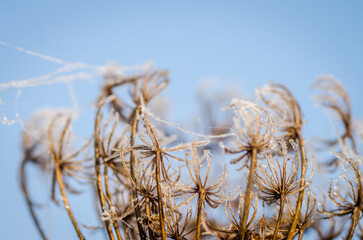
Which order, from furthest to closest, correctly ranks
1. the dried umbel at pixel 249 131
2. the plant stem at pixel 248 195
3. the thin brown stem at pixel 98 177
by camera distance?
the thin brown stem at pixel 98 177 < the dried umbel at pixel 249 131 < the plant stem at pixel 248 195

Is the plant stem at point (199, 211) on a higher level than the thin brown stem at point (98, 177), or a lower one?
lower

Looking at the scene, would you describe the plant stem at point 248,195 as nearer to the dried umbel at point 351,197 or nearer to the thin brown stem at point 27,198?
the dried umbel at point 351,197

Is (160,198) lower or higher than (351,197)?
higher

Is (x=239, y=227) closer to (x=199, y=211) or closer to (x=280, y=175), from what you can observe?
(x=199, y=211)

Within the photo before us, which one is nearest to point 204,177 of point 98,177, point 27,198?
point 98,177

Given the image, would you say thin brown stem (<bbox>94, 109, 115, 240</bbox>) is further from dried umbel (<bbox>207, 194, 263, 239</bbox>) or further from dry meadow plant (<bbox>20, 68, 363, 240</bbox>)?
dried umbel (<bbox>207, 194, 263, 239</bbox>)

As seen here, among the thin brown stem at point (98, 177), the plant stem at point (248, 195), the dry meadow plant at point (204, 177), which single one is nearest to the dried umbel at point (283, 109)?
the dry meadow plant at point (204, 177)

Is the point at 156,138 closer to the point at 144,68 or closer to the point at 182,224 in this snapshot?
the point at 182,224

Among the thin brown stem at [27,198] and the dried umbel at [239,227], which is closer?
the dried umbel at [239,227]

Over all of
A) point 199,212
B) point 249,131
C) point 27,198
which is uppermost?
point 249,131

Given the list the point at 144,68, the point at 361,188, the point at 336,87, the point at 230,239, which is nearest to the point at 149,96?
the point at 144,68

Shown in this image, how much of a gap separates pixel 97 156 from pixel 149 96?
764 millimetres

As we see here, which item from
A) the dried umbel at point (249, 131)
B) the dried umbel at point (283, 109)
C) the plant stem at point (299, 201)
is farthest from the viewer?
the dried umbel at point (283, 109)

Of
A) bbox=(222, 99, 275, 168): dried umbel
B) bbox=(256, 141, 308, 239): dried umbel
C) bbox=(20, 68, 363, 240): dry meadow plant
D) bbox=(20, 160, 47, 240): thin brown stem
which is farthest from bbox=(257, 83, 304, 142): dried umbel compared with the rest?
bbox=(20, 160, 47, 240): thin brown stem
